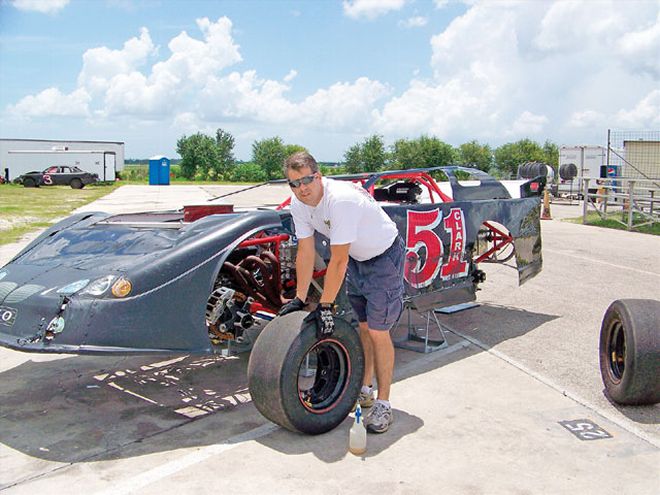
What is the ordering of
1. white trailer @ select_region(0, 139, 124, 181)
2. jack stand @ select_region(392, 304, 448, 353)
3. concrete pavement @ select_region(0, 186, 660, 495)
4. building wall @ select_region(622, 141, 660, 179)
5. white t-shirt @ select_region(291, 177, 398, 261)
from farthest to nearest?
white trailer @ select_region(0, 139, 124, 181), building wall @ select_region(622, 141, 660, 179), jack stand @ select_region(392, 304, 448, 353), white t-shirt @ select_region(291, 177, 398, 261), concrete pavement @ select_region(0, 186, 660, 495)

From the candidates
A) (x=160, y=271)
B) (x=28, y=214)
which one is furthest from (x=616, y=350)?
(x=28, y=214)

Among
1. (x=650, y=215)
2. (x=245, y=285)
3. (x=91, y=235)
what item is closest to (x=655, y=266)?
(x=650, y=215)

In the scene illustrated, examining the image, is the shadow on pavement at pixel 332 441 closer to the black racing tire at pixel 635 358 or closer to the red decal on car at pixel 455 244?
the black racing tire at pixel 635 358

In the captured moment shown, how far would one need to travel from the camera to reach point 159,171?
48.6 meters

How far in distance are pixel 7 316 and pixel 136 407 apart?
1020 millimetres

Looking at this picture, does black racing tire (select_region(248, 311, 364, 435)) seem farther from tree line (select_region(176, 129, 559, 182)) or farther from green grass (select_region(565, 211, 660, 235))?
tree line (select_region(176, 129, 559, 182))

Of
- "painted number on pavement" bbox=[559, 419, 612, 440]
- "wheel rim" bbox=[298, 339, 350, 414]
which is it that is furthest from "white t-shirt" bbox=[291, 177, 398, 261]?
"painted number on pavement" bbox=[559, 419, 612, 440]

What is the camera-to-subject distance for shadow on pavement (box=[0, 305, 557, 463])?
369 centimetres

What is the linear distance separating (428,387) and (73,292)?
98.4 inches

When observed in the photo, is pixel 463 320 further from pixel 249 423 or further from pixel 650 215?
pixel 650 215

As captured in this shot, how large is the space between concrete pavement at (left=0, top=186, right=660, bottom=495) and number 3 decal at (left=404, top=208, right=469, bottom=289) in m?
0.67

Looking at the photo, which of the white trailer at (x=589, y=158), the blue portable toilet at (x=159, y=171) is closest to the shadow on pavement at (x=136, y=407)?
the white trailer at (x=589, y=158)

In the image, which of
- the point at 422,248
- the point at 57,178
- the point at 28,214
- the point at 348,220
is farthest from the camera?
the point at 57,178

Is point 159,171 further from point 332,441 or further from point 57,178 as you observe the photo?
point 332,441
